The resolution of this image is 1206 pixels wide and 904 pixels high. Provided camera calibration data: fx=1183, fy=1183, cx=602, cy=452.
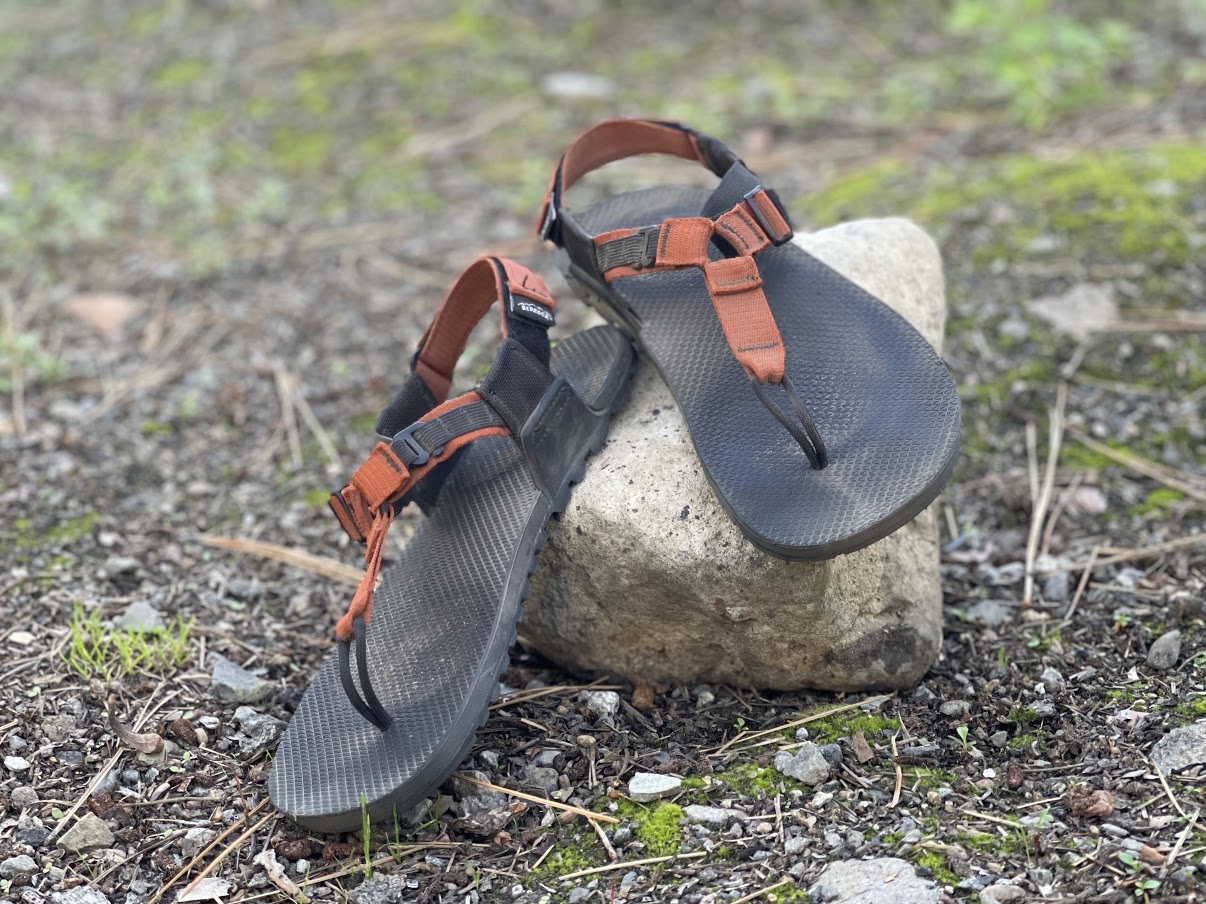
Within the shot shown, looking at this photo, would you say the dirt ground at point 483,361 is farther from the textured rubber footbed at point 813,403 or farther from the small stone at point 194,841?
the textured rubber footbed at point 813,403

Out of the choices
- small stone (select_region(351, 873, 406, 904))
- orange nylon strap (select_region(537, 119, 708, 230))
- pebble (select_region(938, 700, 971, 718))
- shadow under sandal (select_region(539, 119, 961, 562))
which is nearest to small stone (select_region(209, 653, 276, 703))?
small stone (select_region(351, 873, 406, 904))

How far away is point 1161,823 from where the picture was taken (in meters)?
1.95

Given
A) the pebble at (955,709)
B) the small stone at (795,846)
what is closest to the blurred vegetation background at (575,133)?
the pebble at (955,709)

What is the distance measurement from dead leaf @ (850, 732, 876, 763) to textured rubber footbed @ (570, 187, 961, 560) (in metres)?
0.37

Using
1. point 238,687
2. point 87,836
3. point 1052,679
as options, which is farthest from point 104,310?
point 1052,679

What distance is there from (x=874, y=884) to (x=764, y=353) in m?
1.02

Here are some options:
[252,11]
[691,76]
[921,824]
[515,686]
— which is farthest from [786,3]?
[921,824]

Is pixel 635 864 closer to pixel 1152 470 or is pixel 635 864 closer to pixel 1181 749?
pixel 1181 749

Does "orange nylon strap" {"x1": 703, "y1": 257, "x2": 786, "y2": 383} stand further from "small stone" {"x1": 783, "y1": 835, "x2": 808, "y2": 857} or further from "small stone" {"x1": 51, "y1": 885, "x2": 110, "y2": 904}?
"small stone" {"x1": 51, "y1": 885, "x2": 110, "y2": 904}

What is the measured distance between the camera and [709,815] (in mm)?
2125

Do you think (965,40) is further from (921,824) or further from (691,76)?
(921,824)

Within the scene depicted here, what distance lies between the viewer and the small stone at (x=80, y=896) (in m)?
2.04

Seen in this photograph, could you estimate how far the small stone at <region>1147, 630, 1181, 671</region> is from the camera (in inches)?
94.0

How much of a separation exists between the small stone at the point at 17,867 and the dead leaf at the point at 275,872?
38 centimetres
